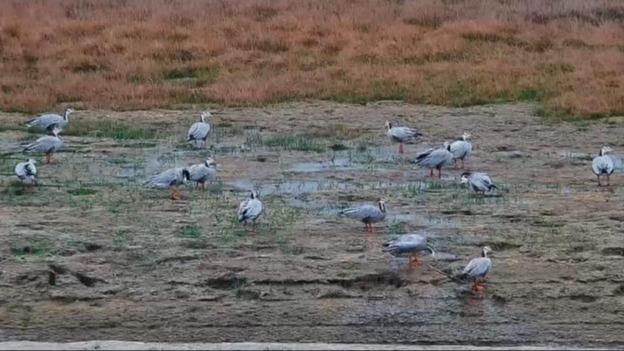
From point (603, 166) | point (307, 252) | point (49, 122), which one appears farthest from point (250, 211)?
point (49, 122)

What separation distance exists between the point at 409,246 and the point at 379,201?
2.21 meters

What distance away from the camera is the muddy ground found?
1070 cm

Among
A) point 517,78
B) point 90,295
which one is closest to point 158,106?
point 517,78

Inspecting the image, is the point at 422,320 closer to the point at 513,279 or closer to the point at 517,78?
the point at 513,279

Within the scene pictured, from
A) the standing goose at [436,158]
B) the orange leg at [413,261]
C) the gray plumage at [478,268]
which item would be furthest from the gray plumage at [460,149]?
the gray plumage at [478,268]

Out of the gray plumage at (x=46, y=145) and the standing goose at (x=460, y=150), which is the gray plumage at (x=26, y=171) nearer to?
the gray plumage at (x=46, y=145)

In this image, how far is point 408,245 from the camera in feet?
38.0

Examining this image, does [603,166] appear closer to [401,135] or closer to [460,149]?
[460,149]

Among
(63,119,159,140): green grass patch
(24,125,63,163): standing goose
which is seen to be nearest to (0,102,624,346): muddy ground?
(24,125,63,163): standing goose

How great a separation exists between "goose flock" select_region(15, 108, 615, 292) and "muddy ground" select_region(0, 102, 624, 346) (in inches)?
6.3

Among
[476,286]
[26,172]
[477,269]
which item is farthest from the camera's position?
[26,172]

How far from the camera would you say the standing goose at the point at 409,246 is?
38.0 feet

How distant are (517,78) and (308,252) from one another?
12.0 meters

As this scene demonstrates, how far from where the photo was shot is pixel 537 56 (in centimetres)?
2562
